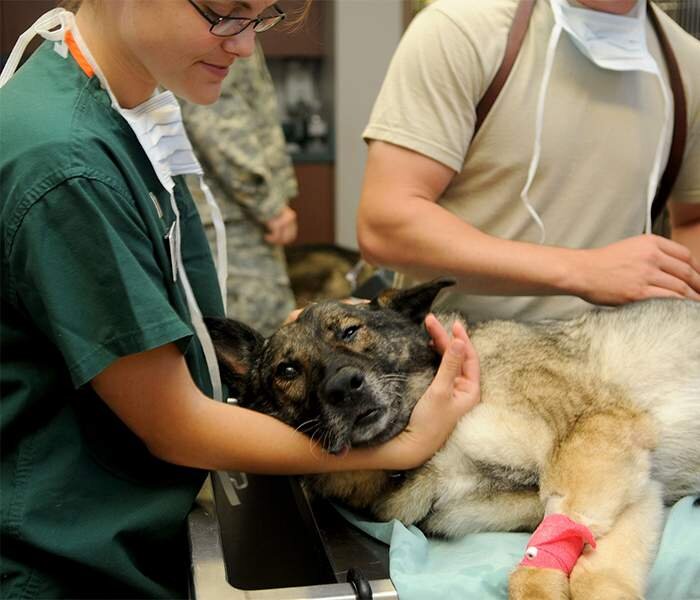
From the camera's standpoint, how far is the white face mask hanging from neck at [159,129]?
3.89 ft

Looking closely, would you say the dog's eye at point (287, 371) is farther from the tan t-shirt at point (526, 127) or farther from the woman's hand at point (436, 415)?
the tan t-shirt at point (526, 127)

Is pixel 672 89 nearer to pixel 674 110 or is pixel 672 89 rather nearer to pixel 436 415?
pixel 674 110

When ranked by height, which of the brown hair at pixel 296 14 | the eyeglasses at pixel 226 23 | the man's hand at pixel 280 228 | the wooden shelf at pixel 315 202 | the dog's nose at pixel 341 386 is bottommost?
the wooden shelf at pixel 315 202

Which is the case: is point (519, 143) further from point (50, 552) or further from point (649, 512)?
point (50, 552)

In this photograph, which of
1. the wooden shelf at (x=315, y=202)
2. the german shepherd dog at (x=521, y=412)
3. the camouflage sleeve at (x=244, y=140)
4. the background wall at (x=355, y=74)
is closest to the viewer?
the german shepherd dog at (x=521, y=412)

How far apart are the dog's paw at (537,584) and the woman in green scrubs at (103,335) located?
33 cm

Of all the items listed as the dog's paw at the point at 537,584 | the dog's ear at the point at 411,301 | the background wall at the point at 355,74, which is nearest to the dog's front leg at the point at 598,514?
the dog's paw at the point at 537,584

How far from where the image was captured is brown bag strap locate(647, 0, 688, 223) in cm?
176

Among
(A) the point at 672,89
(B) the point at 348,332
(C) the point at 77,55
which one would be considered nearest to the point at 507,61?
(A) the point at 672,89

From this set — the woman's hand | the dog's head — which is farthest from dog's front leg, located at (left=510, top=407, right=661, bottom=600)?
the dog's head

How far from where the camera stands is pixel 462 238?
1.64 m

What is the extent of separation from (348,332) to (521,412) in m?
0.39

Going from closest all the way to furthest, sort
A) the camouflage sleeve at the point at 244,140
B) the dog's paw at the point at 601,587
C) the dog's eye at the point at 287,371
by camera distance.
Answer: the dog's paw at the point at 601,587, the dog's eye at the point at 287,371, the camouflage sleeve at the point at 244,140

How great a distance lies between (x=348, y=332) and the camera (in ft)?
5.31
